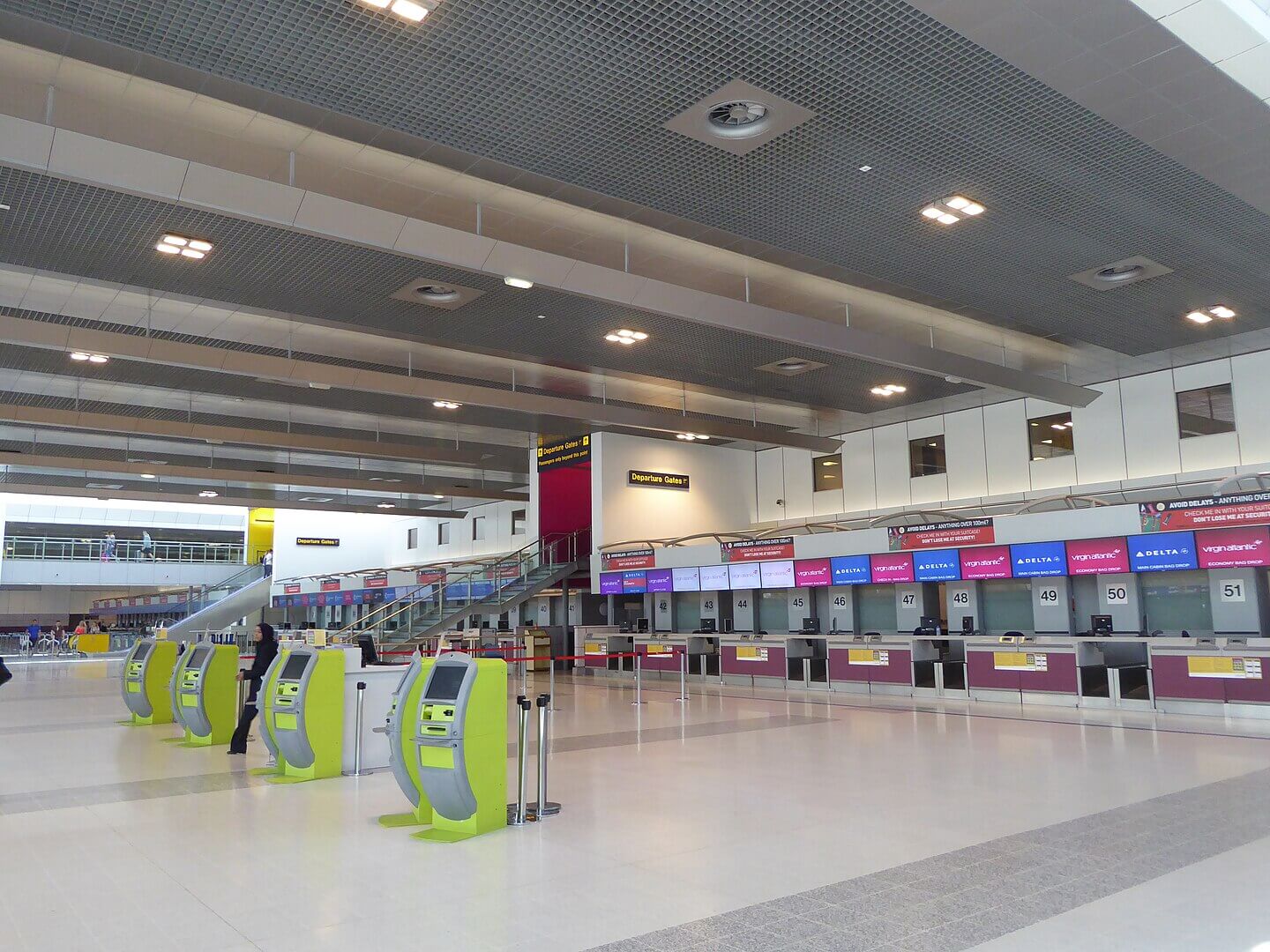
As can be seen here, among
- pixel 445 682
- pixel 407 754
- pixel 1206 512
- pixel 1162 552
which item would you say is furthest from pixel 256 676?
pixel 1206 512

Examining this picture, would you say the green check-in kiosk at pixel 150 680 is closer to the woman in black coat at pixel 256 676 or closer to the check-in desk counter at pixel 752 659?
the woman in black coat at pixel 256 676

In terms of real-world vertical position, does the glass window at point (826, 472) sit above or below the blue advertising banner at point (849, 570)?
above

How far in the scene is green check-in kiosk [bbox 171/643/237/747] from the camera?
9.74 m

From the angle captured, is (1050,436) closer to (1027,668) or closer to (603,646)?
(1027,668)

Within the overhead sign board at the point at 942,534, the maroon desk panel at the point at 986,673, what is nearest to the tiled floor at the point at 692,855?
the maroon desk panel at the point at 986,673

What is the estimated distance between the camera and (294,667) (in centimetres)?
777

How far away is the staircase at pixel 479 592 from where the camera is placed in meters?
20.6

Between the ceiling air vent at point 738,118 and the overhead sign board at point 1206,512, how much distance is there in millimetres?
8131

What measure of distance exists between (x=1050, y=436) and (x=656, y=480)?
7.97m

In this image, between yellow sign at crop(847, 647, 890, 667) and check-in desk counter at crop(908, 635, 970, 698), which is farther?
yellow sign at crop(847, 647, 890, 667)

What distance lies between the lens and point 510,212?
31.9 feet

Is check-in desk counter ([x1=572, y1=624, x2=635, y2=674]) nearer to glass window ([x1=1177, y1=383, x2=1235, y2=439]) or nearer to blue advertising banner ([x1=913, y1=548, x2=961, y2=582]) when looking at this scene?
blue advertising banner ([x1=913, y1=548, x2=961, y2=582])

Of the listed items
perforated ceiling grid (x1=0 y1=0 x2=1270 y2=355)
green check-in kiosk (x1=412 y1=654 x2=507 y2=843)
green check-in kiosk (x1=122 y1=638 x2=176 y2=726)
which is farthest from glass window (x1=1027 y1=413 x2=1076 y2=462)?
green check-in kiosk (x1=122 y1=638 x2=176 y2=726)

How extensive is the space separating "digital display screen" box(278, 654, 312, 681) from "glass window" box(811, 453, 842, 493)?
1451 cm
